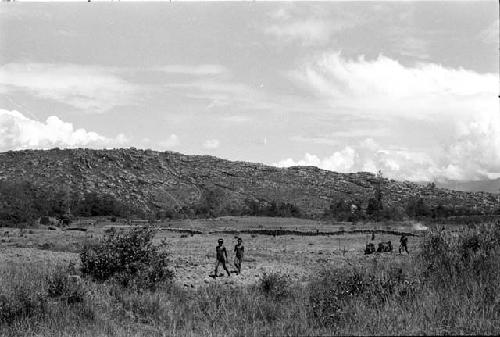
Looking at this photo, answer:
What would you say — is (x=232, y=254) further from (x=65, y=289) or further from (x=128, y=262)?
(x=65, y=289)

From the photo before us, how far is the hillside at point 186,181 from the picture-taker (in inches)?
3971

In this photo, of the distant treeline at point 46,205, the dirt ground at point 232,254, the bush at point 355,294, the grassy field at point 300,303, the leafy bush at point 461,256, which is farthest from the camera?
the distant treeline at point 46,205

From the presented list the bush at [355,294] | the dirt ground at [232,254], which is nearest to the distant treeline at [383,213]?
the dirt ground at [232,254]

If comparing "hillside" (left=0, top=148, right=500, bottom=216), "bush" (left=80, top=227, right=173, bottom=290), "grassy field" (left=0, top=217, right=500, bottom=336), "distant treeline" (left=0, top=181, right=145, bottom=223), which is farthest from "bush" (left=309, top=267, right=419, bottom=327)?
"hillside" (left=0, top=148, right=500, bottom=216)

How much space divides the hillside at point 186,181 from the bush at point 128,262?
252 ft

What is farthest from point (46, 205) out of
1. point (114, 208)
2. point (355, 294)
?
point (355, 294)

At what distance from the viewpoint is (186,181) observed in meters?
115

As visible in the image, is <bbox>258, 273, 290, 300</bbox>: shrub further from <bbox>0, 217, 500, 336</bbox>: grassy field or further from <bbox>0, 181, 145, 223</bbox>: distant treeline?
<bbox>0, 181, 145, 223</bbox>: distant treeline

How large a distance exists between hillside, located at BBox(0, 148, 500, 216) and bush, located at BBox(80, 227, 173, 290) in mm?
76934

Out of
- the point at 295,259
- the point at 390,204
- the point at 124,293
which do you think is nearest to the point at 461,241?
the point at 124,293

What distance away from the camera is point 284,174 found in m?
136

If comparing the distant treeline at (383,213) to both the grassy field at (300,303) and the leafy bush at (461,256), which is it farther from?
the grassy field at (300,303)

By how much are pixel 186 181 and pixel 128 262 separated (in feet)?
321

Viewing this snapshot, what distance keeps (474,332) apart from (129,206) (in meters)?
87.2
